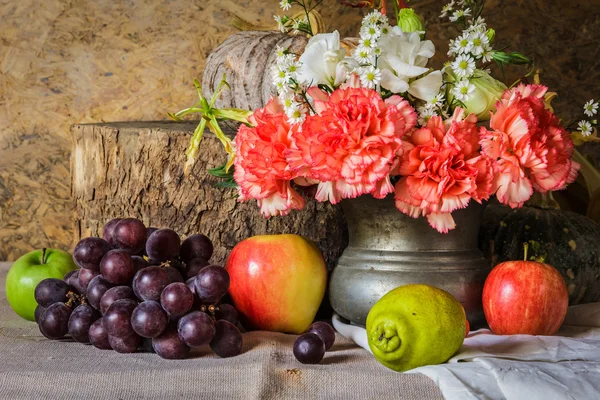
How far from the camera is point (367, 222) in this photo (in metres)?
1.24

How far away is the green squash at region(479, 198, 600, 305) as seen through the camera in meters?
1.42

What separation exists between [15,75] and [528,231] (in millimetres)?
1680

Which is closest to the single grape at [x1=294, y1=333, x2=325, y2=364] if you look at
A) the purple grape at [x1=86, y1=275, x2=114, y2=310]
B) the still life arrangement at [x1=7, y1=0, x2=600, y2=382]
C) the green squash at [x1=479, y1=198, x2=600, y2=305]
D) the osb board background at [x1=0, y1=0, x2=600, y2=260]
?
the still life arrangement at [x1=7, y1=0, x2=600, y2=382]

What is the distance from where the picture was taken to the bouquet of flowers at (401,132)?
104cm

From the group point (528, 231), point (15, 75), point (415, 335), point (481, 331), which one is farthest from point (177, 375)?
point (15, 75)

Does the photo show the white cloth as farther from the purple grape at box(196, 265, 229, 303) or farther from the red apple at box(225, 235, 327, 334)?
the purple grape at box(196, 265, 229, 303)

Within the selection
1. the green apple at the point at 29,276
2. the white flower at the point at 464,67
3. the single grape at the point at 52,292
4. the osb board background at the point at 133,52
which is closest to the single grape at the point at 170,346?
the single grape at the point at 52,292

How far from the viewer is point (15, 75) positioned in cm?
234

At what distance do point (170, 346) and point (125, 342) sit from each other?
0.25 ft

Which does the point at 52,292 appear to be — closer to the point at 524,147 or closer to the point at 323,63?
the point at 323,63

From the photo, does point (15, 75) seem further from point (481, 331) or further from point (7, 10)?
point (481, 331)

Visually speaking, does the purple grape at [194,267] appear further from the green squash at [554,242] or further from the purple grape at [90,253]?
the green squash at [554,242]

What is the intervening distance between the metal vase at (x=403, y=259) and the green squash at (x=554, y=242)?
22cm

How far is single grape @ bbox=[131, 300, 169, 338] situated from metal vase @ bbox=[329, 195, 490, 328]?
0.33 m
